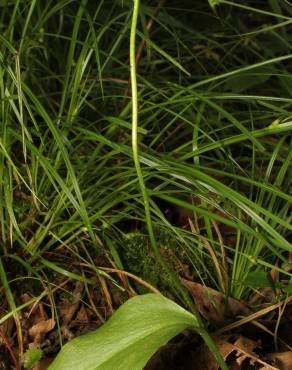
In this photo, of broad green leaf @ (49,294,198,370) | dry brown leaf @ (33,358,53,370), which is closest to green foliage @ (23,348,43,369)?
dry brown leaf @ (33,358,53,370)

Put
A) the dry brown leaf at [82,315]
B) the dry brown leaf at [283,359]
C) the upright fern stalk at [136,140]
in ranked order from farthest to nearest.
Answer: the dry brown leaf at [82,315] < the dry brown leaf at [283,359] < the upright fern stalk at [136,140]

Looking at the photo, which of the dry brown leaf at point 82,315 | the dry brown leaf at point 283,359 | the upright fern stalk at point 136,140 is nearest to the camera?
the upright fern stalk at point 136,140

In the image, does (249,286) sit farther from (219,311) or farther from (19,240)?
(19,240)

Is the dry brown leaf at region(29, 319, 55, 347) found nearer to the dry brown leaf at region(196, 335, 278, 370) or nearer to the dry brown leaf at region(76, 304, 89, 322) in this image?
the dry brown leaf at region(76, 304, 89, 322)

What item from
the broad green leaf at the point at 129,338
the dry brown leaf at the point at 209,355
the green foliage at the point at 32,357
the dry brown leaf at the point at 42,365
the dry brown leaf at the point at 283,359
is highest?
the broad green leaf at the point at 129,338

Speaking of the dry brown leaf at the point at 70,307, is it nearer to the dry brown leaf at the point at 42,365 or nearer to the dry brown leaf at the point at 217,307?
the dry brown leaf at the point at 42,365

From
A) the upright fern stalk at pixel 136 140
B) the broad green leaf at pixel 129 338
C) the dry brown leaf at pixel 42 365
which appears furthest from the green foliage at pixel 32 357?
the upright fern stalk at pixel 136 140

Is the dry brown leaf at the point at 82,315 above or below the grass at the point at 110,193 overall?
below
